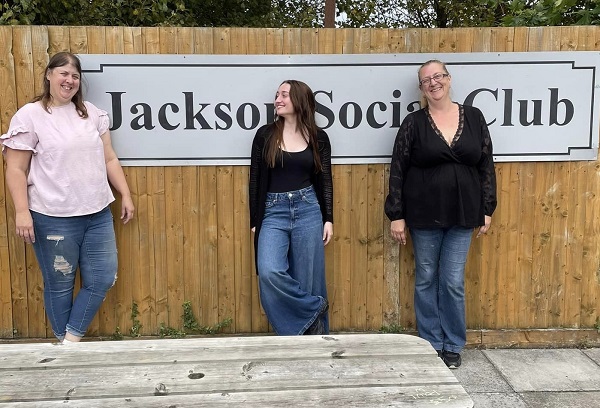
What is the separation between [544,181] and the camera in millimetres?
3744

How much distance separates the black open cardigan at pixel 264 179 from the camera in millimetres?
3323

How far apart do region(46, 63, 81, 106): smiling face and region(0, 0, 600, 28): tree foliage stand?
2.32 meters

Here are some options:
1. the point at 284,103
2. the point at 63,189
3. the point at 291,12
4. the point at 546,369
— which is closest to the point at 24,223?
the point at 63,189

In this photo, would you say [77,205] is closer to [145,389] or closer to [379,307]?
[145,389]

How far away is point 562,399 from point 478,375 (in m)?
0.47

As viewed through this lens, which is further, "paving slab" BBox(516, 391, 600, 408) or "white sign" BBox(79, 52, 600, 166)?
"white sign" BBox(79, 52, 600, 166)

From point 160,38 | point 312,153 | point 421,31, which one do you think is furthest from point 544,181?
point 160,38

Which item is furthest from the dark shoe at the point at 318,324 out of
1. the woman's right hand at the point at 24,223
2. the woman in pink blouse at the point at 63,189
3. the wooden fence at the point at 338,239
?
the woman's right hand at the point at 24,223

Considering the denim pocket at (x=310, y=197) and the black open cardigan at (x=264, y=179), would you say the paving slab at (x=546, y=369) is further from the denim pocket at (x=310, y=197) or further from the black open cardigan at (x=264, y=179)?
the denim pocket at (x=310, y=197)

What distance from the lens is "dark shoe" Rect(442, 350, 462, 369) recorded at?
3539 mm

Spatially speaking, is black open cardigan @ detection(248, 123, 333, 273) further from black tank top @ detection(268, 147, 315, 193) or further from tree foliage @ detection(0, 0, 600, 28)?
tree foliage @ detection(0, 0, 600, 28)

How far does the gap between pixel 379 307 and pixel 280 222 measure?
100 cm

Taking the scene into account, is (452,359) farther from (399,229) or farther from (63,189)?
(63,189)

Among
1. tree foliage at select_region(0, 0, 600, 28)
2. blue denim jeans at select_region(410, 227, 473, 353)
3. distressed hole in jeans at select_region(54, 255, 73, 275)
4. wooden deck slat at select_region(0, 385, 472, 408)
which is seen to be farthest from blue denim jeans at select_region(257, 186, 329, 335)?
tree foliage at select_region(0, 0, 600, 28)
